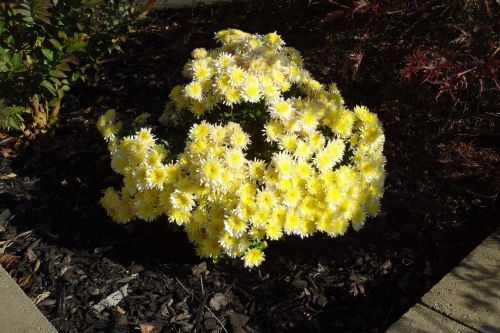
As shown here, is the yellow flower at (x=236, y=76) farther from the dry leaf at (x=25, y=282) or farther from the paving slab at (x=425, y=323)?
the dry leaf at (x=25, y=282)

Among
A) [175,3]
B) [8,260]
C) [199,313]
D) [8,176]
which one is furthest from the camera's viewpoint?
[175,3]

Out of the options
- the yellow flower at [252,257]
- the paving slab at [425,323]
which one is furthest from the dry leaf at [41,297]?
the paving slab at [425,323]

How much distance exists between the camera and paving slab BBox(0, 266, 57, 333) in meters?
2.46

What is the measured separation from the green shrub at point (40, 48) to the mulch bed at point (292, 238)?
13.0 inches

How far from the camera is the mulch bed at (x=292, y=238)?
2.68m

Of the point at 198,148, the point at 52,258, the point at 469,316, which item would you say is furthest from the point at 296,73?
the point at 52,258

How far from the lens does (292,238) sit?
3.02 m

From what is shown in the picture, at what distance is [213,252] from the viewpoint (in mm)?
2510

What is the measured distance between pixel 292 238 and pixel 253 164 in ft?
2.49

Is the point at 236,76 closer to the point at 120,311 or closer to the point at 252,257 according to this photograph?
the point at 252,257

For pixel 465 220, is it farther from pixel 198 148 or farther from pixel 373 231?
pixel 198 148

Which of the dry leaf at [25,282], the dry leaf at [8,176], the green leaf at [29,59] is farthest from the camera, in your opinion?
the dry leaf at [8,176]

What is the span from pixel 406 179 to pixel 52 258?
2.14m

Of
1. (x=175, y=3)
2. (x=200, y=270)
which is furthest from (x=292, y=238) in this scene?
(x=175, y=3)
